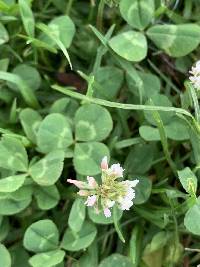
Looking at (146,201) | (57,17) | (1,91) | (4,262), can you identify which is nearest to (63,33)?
(57,17)

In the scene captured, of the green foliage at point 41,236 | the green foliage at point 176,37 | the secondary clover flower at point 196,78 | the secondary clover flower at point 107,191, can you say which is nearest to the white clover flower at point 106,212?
the secondary clover flower at point 107,191

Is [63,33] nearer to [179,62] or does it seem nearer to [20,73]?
[20,73]

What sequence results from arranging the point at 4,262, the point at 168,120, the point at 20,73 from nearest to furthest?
the point at 4,262
the point at 168,120
the point at 20,73

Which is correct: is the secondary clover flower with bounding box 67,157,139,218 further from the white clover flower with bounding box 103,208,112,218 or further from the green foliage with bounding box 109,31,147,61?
the green foliage with bounding box 109,31,147,61

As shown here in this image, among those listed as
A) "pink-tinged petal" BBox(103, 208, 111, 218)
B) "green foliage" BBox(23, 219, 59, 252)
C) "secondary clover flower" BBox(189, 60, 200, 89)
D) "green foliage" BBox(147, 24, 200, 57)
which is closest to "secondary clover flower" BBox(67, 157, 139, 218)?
"pink-tinged petal" BBox(103, 208, 111, 218)

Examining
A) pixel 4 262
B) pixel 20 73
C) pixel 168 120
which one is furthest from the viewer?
pixel 20 73

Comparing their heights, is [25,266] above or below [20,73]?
below

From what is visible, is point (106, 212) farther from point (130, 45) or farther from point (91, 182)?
point (130, 45)

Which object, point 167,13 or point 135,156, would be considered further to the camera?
point 167,13
